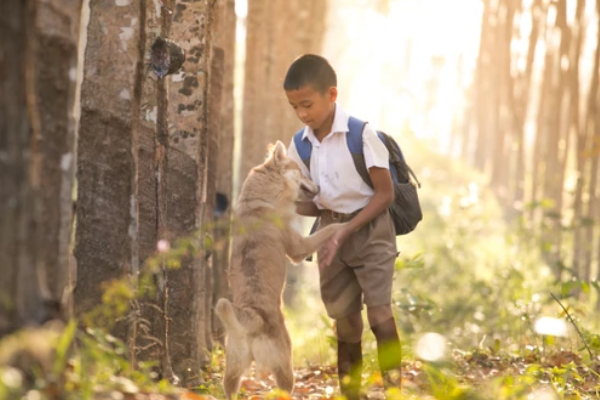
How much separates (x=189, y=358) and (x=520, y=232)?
11.0 metres

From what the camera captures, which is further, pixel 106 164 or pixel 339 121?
pixel 339 121

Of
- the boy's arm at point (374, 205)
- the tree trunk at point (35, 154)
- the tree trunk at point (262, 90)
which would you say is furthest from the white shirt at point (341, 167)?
the tree trunk at point (262, 90)

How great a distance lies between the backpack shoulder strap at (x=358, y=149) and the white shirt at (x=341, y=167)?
0.02 metres

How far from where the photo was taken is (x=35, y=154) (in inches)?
149

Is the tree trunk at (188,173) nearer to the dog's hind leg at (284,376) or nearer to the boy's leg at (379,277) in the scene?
the dog's hind leg at (284,376)

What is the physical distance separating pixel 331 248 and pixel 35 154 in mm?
3005

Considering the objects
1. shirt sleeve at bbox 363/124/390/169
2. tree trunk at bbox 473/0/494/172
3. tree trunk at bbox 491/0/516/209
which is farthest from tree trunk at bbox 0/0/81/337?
tree trunk at bbox 473/0/494/172

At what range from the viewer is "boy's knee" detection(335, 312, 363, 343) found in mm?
6871

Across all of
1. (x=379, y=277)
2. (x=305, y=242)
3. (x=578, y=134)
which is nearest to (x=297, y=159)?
(x=305, y=242)

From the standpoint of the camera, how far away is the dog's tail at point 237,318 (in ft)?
19.4

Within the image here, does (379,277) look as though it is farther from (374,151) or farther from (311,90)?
(311,90)

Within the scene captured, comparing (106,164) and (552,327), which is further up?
(106,164)

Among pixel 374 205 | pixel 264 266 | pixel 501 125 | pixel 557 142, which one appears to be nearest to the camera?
pixel 264 266

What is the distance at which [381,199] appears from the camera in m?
6.45
